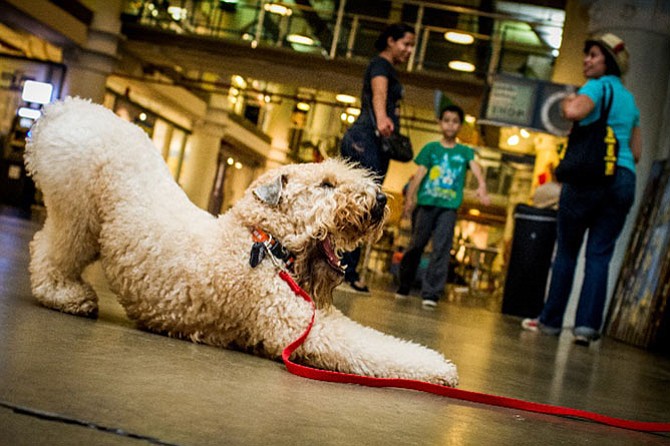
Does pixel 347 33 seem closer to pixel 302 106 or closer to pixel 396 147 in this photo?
pixel 302 106

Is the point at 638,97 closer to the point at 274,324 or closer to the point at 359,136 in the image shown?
the point at 359,136

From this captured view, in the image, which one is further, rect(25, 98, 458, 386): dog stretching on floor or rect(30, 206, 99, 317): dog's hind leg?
rect(30, 206, 99, 317): dog's hind leg

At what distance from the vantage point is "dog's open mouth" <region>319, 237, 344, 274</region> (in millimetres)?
2766

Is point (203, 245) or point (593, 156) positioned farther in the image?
point (593, 156)

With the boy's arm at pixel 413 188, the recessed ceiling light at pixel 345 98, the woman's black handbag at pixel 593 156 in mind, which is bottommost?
the boy's arm at pixel 413 188

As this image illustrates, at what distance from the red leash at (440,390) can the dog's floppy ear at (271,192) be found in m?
0.28

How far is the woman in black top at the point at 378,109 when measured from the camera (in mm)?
5965

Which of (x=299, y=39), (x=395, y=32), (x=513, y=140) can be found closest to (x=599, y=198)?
(x=395, y=32)

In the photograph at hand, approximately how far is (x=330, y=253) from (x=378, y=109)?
3311mm

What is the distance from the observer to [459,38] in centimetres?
1864

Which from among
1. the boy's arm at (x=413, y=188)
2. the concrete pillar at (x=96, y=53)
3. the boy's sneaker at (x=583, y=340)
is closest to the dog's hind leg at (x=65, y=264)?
the boy's sneaker at (x=583, y=340)

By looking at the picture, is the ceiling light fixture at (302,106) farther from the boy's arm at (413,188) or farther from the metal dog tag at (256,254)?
the metal dog tag at (256,254)

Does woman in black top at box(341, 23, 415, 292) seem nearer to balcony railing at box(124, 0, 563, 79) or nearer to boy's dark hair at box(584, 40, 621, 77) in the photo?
boy's dark hair at box(584, 40, 621, 77)

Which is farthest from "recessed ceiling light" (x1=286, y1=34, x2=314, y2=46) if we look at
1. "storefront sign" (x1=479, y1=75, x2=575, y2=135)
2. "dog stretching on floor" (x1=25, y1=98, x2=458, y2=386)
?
"dog stretching on floor" (x1=25, y1=98, x2=458, y2=386)
